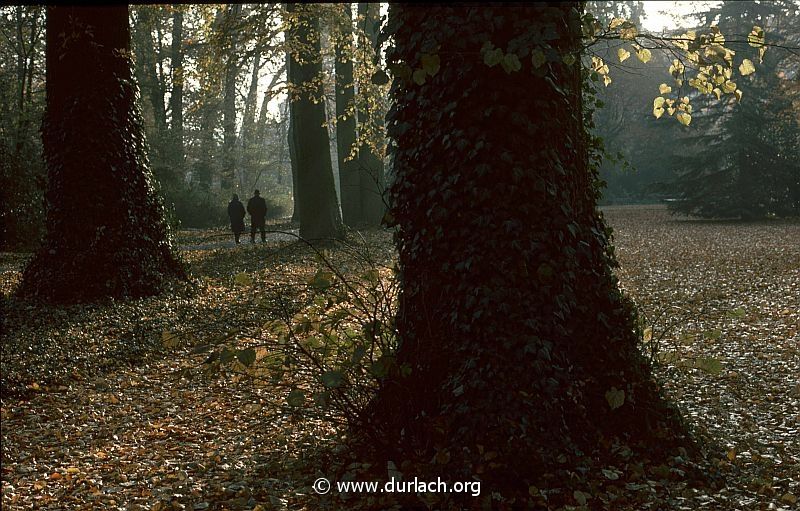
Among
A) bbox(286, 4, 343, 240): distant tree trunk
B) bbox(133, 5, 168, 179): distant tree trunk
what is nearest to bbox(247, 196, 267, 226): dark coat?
bbox(286, 4, 343, 240): distant tree trunk

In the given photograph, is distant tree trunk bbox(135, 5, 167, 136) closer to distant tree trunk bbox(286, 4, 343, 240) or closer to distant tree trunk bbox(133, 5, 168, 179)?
distant tree trunk bbox(133, 5, 168, 179)

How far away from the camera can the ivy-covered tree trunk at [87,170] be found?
10.3 metres

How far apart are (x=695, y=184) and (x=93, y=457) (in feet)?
90.1

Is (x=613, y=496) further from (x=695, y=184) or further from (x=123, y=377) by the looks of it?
(x=695, y=184)

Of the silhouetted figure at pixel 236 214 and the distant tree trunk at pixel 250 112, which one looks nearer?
the silhouetted figure at pixel 236 214

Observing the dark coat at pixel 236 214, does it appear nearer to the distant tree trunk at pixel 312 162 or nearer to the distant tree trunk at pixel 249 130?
the distant tree trunk at pixel 312 162

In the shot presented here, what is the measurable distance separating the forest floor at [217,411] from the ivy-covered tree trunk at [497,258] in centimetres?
37

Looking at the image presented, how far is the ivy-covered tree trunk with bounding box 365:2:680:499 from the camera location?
4.13 metres

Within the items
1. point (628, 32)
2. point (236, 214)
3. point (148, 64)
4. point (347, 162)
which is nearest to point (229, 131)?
point (148, 64)

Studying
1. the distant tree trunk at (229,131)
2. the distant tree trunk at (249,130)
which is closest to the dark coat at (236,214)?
the distant tree trunk at (229,131)

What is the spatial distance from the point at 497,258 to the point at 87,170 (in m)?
7.86

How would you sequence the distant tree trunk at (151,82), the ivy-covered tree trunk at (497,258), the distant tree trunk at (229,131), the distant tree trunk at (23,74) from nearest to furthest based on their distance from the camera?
the ivy-covered tree trunk at (497,258) → the distant tree trunk at (23,74) → the distant tree trunk at (151,82) → the distant tree trunk at (229,131)

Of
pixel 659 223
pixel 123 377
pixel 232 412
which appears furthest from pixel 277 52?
pixel 659 223

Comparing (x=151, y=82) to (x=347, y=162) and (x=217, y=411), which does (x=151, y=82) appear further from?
(x=217, y=411)
